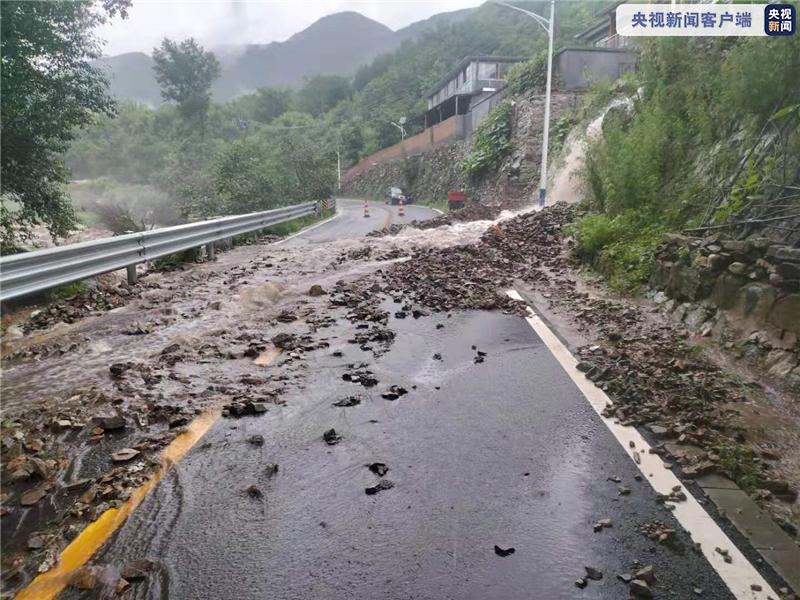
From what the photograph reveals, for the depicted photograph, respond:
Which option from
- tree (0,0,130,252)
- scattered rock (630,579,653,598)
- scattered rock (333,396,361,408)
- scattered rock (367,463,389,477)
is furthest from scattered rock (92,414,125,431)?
tree (0,0,130,252)

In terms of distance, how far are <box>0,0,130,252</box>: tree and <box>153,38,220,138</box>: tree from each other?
72.2 metres

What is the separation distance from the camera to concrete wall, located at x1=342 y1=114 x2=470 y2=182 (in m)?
51.3

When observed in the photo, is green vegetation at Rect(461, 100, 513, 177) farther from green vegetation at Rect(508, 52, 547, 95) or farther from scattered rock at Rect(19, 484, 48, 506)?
scattered rock at Rect(19, 484, 48, 506)

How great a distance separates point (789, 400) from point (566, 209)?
12052mm

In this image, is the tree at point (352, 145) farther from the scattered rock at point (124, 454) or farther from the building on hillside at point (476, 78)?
the scattered rock at point (124, 454)

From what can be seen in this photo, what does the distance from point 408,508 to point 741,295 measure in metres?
4.75

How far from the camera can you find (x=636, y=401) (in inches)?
188

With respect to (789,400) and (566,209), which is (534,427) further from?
(566,209)

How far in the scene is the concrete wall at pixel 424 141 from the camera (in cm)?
5125

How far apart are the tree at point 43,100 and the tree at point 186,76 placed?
72177 millimetres

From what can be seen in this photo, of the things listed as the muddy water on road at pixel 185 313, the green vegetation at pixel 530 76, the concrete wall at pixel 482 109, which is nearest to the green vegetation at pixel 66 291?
the muddy water on road at pixel 185 313

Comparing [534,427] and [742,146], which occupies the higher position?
[742,146]

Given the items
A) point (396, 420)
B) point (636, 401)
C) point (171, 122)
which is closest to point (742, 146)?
point (636, 401)

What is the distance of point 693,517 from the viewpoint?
313 cm
